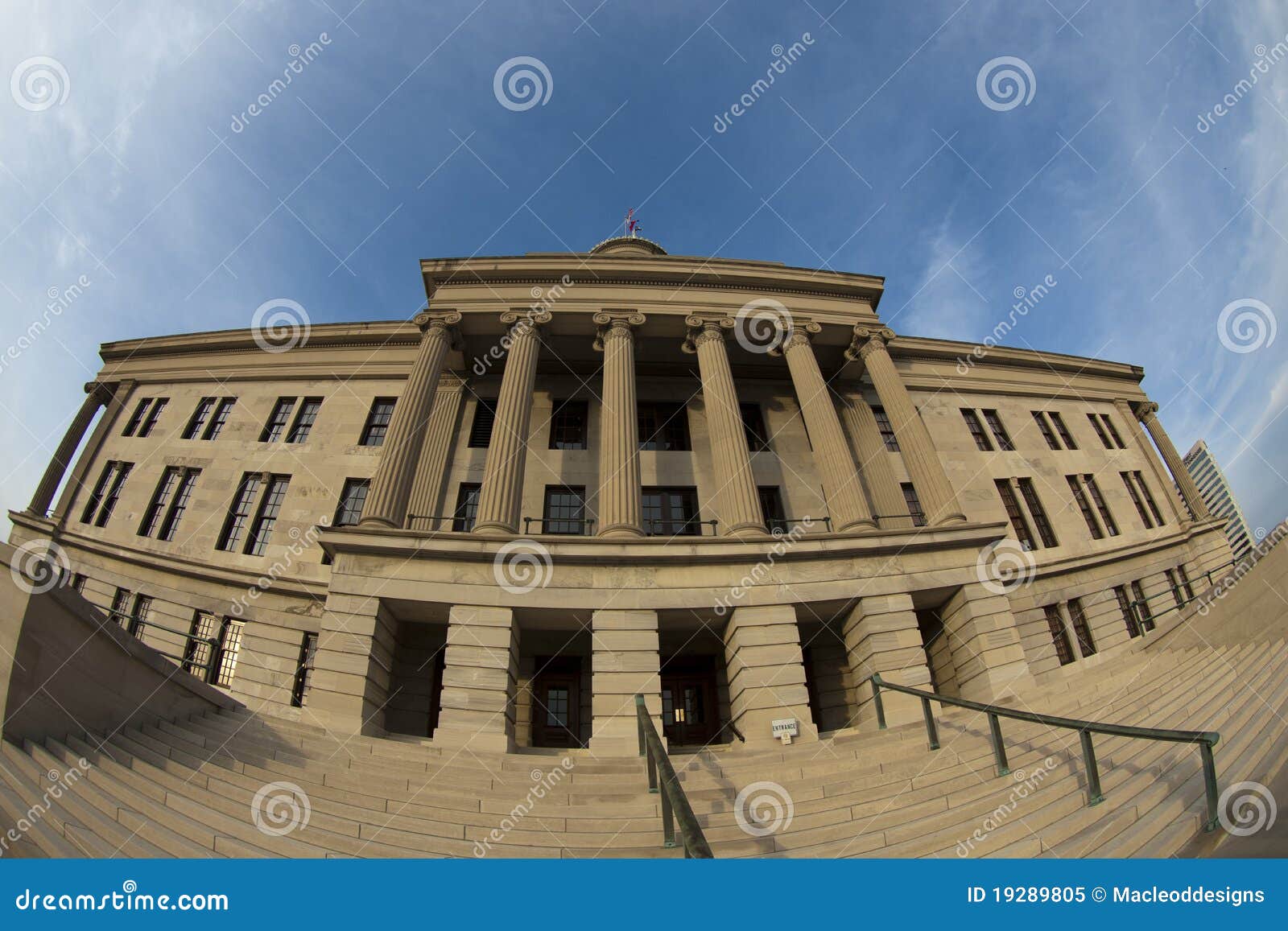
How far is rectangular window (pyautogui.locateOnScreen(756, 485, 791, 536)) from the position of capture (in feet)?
69.3

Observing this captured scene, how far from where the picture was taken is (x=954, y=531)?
56.6 feet

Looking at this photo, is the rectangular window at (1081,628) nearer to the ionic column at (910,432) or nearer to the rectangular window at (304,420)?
the ionic column at (910,432)

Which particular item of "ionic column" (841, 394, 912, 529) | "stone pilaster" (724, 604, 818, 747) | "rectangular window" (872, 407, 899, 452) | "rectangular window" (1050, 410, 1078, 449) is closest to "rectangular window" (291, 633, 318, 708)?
"stone pilaster" (724, 604, 818, 747)

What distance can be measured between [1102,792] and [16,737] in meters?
14.1

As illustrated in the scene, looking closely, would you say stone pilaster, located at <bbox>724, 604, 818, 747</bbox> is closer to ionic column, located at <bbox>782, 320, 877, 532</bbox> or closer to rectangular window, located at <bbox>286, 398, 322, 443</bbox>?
Answer: ionic column, located at <bbox>782, 320, 877, 532</bbox>

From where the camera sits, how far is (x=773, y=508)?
2211cm

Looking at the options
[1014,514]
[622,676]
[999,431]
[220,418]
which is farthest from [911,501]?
[220,418]

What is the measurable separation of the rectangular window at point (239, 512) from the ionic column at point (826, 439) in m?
22.4

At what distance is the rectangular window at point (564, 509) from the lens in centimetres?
2062

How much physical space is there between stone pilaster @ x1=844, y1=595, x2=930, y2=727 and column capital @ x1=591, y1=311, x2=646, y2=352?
12.3 metres

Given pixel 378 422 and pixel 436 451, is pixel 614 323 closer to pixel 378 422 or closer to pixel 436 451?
pixel 436 451

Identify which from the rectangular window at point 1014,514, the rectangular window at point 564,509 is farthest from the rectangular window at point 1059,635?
the rectangular window at point 564,509

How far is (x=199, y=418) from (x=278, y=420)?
443 centimetres

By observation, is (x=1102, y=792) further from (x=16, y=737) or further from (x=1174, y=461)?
(x=1174, y=461)
